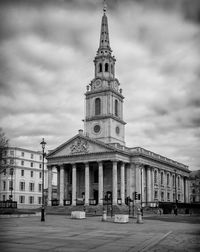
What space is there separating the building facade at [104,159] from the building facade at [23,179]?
1872 cm

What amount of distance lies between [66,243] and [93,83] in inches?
3098

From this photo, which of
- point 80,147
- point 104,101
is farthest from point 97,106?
point 80,147

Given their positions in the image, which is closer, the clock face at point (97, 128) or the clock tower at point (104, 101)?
the clock tower at point (104, 101)

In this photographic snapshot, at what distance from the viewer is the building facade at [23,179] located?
106m

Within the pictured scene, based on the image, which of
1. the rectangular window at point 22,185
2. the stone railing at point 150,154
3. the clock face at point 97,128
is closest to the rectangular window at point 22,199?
the rectangular window at point 22,185

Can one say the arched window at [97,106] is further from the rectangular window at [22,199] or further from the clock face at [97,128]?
the rectangular window at [22,199]

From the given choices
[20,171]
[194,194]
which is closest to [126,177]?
[20,171]

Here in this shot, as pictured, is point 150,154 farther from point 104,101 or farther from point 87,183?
point 87,183

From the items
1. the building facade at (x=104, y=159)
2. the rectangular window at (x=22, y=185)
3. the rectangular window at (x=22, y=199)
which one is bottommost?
the rectangular window at (x=22, y=199)

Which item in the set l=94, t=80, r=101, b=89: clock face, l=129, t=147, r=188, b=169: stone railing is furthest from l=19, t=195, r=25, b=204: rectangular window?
l=94, t=80, r=101, b=89: clock face

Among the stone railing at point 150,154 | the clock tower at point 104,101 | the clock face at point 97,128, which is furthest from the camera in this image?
the clock face at point 97,128

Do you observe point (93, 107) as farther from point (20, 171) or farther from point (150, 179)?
point (20, 171)

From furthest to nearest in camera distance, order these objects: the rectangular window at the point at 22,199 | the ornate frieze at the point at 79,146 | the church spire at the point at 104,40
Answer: the rectangular window at the point at 22,199 → the church spire at the point at 104,40 → the ornate frieze at the point at 79,146

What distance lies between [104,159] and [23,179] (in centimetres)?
3674
